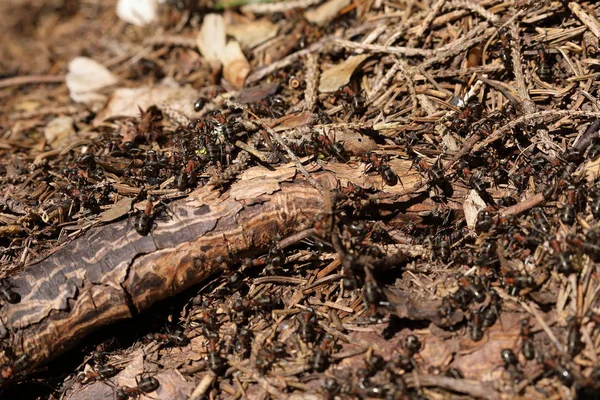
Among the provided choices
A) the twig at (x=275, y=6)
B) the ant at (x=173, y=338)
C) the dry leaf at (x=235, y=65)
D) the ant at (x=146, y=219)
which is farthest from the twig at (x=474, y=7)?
the ant at (x=173, y=338)

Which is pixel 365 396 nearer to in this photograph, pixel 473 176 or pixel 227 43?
pixel 473 176

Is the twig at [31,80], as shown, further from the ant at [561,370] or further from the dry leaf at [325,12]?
the ant at [561,370]

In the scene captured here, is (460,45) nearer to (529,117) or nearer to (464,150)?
(529,117)

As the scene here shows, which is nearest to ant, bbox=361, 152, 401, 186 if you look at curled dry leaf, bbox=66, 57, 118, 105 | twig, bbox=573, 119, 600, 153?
twig, bbox=573, 119, 600, 153

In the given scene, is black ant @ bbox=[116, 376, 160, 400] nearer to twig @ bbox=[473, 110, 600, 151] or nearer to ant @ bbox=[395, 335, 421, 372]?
ant @ bbox=[395, 335, 421, 372]

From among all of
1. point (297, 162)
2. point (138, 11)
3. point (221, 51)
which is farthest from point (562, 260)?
point (138, 11)

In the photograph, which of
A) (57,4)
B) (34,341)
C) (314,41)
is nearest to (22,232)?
(34,341)
